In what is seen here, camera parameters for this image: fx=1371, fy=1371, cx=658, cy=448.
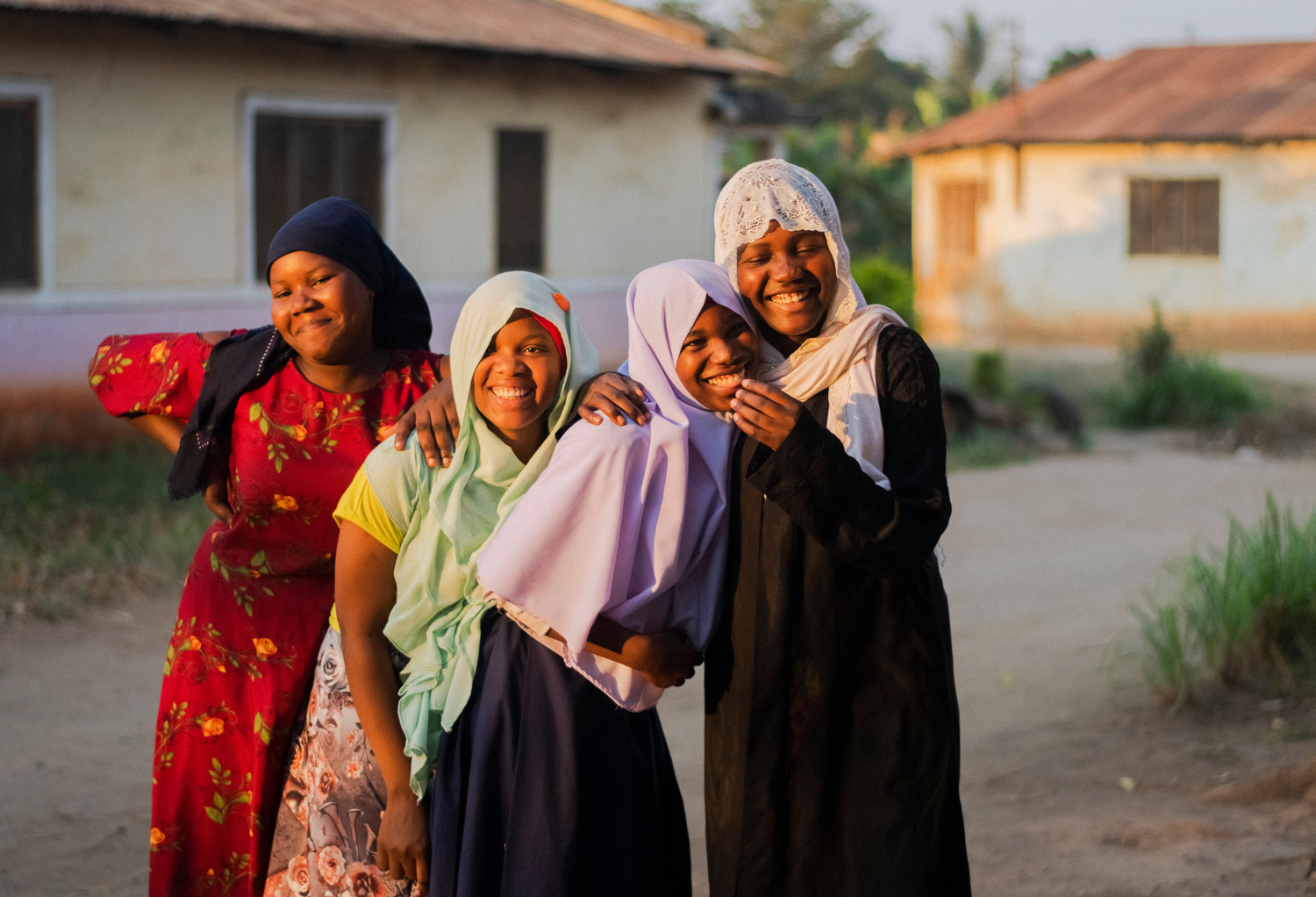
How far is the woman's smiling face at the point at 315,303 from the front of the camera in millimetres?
2326

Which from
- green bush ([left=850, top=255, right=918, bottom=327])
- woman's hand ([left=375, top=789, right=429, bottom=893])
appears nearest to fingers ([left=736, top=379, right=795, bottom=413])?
woman's hand ([left=375, top=789, right=429, bottom=893])

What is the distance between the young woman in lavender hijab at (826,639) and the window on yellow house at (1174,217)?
1590cm

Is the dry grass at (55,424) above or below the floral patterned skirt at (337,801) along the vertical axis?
above

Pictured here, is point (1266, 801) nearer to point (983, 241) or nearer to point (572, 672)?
point (572, 672)

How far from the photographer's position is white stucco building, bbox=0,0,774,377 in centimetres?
836

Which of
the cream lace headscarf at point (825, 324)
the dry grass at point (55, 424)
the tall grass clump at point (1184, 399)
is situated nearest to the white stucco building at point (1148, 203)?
the tall grass clump at point (1184, 399)

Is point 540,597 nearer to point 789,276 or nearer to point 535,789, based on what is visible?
point 535,789

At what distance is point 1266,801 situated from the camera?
12.9 feet

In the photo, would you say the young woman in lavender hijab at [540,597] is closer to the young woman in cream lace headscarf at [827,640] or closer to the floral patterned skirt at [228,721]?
the young woman in cream lace headscarf at [827,640]

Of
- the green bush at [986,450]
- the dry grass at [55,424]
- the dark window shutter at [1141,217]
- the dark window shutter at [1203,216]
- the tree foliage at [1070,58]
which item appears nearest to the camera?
the dry grass at [55,424]

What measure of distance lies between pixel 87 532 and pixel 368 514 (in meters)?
5.32

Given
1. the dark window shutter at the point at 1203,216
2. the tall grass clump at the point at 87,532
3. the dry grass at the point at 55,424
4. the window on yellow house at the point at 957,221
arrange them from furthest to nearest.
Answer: the window on yellow house at the point at 957,221, the dark window shutter at the point at 1203,216, the dry grass at the point at 55,424, the tall grass clump at the point at 87,532

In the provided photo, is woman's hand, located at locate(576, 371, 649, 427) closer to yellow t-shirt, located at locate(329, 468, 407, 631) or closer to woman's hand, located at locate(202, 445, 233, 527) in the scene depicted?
yellow t-shirt, located at locate(329, 468, 407, 631)

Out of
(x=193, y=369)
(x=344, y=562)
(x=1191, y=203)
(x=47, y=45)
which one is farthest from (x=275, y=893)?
(x=1191, y=203)
